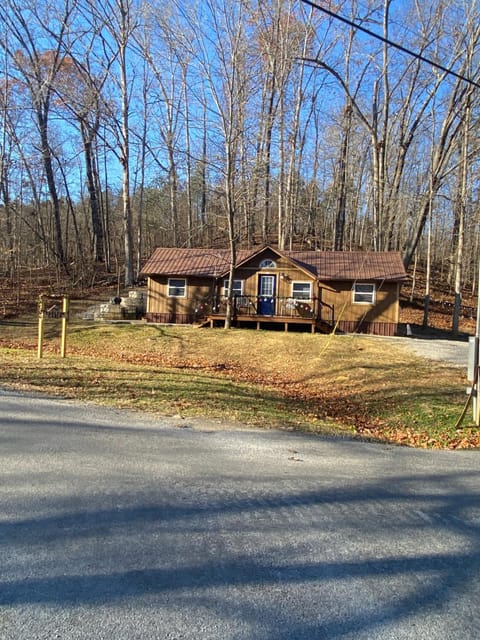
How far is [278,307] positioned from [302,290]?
1534 mm

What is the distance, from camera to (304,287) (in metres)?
23.8

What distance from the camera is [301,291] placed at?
23.8 m

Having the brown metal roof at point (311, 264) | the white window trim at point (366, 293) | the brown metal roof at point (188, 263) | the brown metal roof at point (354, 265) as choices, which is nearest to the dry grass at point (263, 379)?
the white window trim at point (366, 293)

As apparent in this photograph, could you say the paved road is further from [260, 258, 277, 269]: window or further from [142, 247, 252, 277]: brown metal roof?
[142, 247, 252, 277]: brown metal roof

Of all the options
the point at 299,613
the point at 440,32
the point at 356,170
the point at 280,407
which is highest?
the point at 440,32

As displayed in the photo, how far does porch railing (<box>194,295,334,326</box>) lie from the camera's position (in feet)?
76.2

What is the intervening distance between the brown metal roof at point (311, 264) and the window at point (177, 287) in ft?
1.63

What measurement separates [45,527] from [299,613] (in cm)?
177

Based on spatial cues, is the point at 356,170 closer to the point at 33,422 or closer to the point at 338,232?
the point at 338,232

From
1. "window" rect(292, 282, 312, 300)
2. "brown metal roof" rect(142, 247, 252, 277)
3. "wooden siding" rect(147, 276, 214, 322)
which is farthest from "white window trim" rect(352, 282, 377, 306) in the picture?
"wooden siding" rect(147, 276, 214, 322)

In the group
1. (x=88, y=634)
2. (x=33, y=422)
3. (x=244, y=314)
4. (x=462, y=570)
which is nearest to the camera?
(x=88, y=634)

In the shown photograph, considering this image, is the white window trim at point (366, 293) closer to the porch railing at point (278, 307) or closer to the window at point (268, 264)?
the porch railing at point (278, 307)

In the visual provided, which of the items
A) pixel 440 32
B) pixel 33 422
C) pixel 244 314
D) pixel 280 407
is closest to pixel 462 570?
pixel 33 422

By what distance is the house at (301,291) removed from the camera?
917 inches
